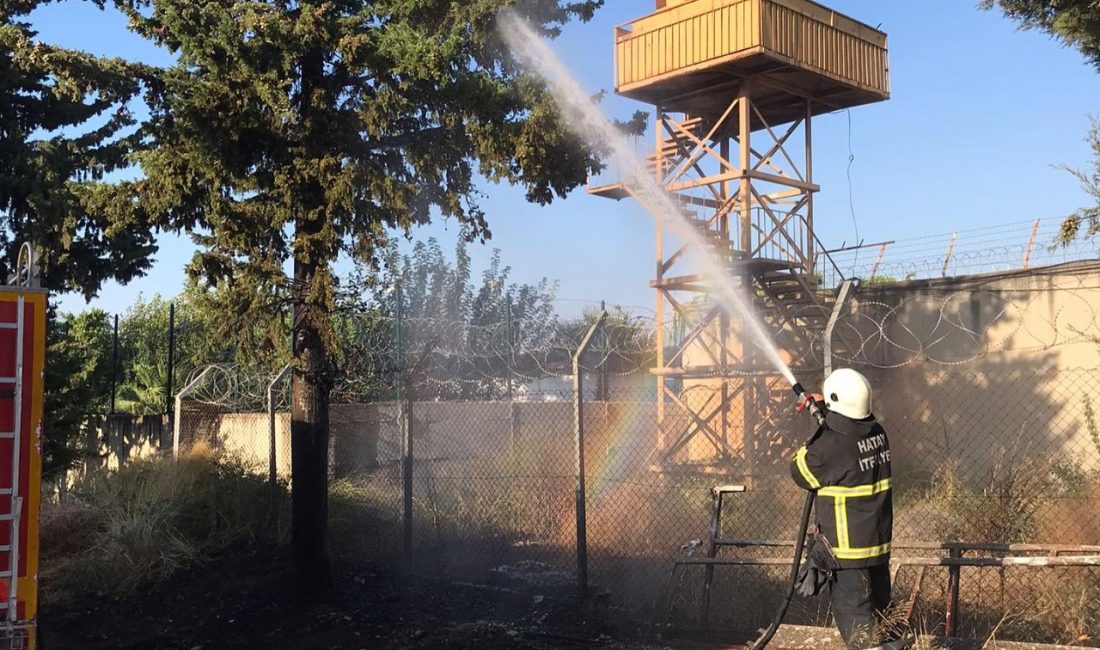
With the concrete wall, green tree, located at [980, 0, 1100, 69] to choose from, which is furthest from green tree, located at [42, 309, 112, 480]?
green tree, located at [980, 0, 1100, 69]

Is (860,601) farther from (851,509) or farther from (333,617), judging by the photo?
(333,617)

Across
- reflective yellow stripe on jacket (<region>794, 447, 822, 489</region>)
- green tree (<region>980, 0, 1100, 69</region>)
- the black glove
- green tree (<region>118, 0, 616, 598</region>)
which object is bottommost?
the black glove

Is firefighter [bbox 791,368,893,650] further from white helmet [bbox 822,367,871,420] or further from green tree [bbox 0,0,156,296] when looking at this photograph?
green tree [bbox 0,0,156,296]

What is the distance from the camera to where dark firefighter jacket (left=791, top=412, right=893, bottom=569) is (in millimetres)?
5152

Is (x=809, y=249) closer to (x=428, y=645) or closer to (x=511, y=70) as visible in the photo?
(x=511, y=70)

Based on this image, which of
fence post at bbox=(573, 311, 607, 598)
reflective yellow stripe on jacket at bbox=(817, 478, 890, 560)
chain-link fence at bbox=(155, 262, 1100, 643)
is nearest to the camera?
reflective yellow stripe on jacket at bbox=(817, 478, 890, 560)

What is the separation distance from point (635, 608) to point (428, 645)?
1813 mm

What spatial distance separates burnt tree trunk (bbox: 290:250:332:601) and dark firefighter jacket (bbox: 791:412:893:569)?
495cm

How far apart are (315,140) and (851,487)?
5616 millimetres

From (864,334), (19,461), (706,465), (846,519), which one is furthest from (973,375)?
(19,461)

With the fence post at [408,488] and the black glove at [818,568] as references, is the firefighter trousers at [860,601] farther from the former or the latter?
the fence post at [408,488]

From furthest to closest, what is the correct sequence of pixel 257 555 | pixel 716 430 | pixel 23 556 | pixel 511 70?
1. pixel 716 430
2. pixel 257 555
3. pixel 511 70
4. pixel 23 556

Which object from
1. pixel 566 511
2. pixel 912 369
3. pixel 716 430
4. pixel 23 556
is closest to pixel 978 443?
pixel 912 369

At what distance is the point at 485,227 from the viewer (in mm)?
9266
